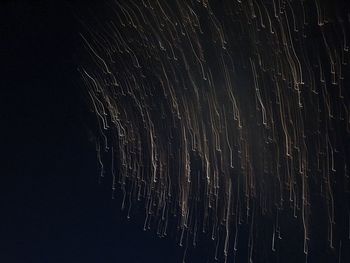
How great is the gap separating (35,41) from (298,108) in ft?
3.51

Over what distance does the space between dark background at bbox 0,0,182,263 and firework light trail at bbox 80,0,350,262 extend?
7 cm

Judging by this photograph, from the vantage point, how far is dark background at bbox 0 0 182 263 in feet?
6.55

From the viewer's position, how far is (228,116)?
1793 mm

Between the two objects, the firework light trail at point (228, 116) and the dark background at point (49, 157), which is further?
the dark background at point (49, 157)

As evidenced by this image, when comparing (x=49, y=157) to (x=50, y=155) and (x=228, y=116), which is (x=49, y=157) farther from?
(x=228, y=116)

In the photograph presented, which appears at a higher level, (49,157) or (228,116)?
(228,116)

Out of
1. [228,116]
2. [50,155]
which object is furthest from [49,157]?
[228,116]

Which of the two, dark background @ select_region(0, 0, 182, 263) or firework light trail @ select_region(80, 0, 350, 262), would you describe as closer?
firework light trail @ select_region(80, 0, 350, 262)

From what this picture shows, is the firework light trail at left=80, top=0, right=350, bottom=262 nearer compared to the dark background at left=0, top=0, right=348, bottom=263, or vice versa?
the firework light trail at left=80, top=0, right=350, bottom=262

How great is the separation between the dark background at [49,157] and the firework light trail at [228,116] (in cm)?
7

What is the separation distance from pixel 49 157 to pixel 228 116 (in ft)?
2.39

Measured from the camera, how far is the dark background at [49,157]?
1995 millimetres

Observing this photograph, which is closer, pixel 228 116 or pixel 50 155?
pixel 228 116

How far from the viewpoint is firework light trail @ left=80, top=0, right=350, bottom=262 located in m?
1.63
